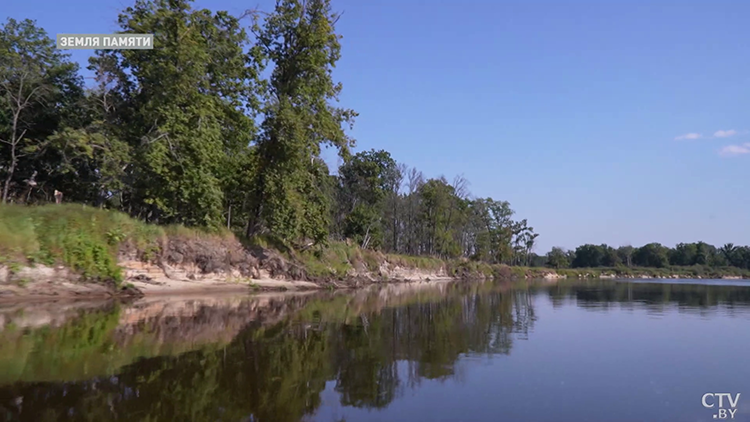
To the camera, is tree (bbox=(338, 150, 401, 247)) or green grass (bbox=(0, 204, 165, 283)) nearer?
green grass (bbox=(0, 204, 165, 283))

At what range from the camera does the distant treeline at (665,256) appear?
12950 centimetres

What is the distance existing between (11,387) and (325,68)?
2732cm

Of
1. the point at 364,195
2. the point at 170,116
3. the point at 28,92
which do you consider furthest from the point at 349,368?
the point at 364,195

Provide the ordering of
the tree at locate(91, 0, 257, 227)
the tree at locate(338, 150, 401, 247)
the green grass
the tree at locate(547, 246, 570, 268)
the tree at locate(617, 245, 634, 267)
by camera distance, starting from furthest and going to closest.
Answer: the tree at locate(617, 245, 634, 267) < the tree at locate(547, 246, 570, 268) < the tree at locate(338, 150, 401, 247) < the tree at locate(91, 0, 257, 227) < the green grass

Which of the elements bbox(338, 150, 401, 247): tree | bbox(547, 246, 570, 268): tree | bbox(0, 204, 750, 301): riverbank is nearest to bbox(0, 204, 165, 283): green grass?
bbox(0, 204, 750, 301): riverbank

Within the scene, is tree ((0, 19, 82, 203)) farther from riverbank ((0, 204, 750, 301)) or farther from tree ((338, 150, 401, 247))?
tree ((338, 150, 401, 247))

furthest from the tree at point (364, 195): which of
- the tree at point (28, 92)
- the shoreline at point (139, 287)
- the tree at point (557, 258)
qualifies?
the tree at point (557, 258)

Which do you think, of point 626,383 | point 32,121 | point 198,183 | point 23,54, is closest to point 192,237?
point 198,183

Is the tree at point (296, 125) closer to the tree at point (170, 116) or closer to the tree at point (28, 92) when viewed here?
the tree at point (170, 116)

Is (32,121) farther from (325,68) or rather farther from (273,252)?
(325,68)

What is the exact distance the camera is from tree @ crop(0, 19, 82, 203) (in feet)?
77.0

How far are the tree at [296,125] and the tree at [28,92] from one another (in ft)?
35.9

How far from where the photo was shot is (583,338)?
1269 centimetres

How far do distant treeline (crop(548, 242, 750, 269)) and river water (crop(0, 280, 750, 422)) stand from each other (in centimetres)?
11430
